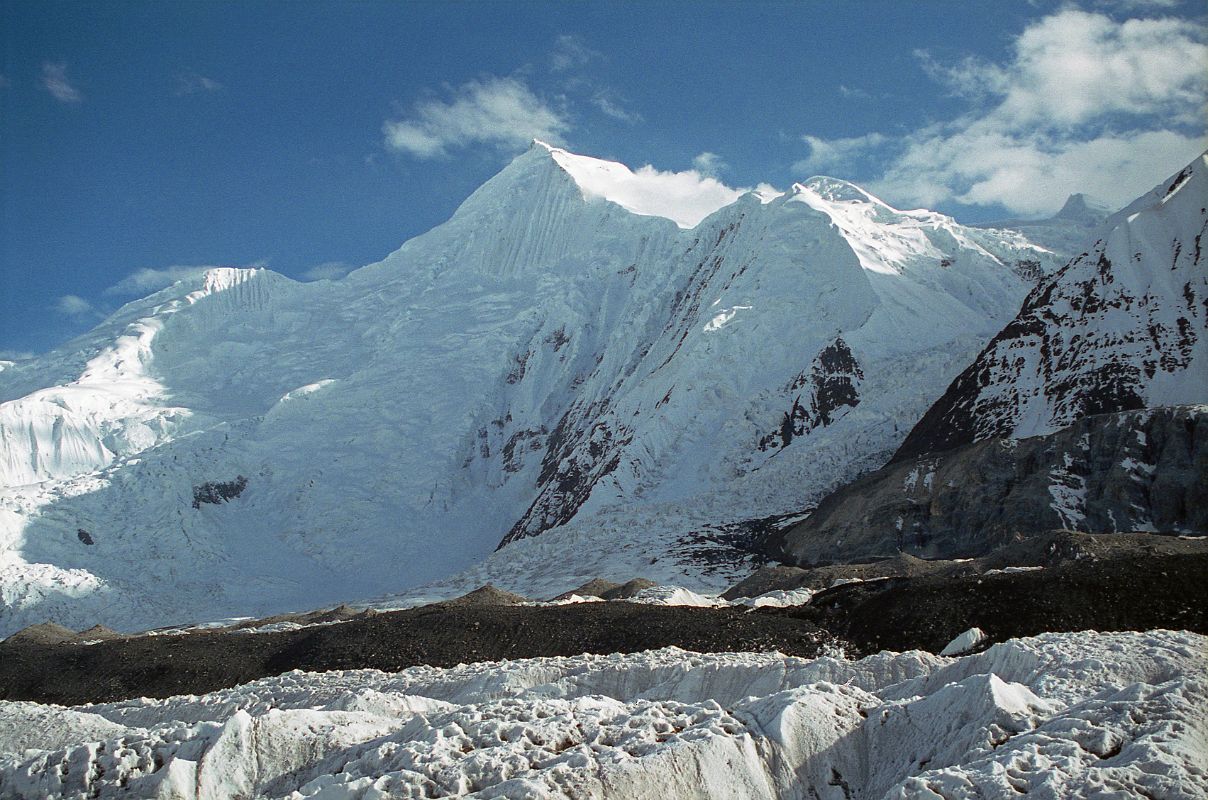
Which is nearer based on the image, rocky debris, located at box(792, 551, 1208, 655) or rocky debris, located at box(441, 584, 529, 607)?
rocky debris, located at box(792, 551, 1208, 655)

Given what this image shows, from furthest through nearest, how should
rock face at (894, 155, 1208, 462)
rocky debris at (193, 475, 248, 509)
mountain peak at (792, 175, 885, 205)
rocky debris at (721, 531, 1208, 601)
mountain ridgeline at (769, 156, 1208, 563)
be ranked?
mountain peak at (792, 175, 885, 205)
rocky debris at (193, 475, 248, 509)
rock face at (894, 155, 1208, 462)
mountain ridgeline at (769, 156, 1208, 563)
rocky debris at (721, 531, 1208, 601)

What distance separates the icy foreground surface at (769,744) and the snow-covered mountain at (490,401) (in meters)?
44.2

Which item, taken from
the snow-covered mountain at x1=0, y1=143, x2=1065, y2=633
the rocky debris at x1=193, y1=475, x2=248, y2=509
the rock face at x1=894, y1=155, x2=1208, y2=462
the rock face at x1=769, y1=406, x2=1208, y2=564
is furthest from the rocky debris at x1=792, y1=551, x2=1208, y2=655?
the rocky debris at x1=193, y1=475, x2=248, y2=509

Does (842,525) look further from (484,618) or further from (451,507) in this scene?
(451,507)

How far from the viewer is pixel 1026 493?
45719mm

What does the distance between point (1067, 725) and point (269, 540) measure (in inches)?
3509

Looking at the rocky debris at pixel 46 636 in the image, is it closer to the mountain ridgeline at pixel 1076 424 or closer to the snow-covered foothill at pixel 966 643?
the snow-covered foothill at pixel 966 643

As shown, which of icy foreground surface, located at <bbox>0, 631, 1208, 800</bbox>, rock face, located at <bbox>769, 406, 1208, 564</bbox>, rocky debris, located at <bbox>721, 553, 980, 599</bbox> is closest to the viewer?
icy foreground surface, located at <bbox>0, 631, 1208, 800</bbox>

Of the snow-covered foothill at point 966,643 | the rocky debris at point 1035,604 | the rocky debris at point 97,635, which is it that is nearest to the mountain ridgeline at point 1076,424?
the rocky debris at point 1035,604

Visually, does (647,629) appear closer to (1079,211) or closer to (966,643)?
(966,643)

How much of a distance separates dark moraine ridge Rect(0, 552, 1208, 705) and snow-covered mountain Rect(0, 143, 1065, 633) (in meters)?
30.8

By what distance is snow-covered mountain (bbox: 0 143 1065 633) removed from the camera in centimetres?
7625

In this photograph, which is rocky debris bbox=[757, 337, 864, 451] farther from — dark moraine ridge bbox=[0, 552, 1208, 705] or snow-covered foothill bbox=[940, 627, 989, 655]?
snow-covered foothill bbox=[940, 627, 989, 655]

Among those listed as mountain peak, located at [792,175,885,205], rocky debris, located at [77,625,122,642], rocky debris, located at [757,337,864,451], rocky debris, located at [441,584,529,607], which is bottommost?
rocky debris, located at [77,625,122,642]
